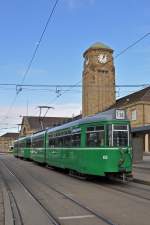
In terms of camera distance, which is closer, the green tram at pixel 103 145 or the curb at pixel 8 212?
the curb at pixel 8 212

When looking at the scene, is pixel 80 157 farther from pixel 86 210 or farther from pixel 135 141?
pixel 135 141

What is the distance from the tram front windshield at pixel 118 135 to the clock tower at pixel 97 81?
68.5 meters

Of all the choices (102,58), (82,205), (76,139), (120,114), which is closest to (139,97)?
(102,58)

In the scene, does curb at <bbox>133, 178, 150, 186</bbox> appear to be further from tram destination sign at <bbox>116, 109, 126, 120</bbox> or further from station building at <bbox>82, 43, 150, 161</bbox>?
station building at <bbox>82, 43, 150, 161</bbox>

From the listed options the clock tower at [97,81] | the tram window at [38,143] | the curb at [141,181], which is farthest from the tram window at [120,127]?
the clock tower at [97,81]

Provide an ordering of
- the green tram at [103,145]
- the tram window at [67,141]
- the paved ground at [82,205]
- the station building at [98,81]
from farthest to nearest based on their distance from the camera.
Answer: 1. the station building at [98,81]
2. the tram window at [67,141]
3. the green tram at [103,145]
4. the paved ground at [82,205]

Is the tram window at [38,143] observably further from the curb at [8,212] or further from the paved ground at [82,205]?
the curb at [8,212]

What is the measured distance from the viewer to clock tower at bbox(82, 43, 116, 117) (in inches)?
3546

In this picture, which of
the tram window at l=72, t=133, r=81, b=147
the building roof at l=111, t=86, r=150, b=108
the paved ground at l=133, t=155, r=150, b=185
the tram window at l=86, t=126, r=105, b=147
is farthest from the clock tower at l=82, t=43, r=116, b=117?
the tram window at l=86, t=126, r=105, b=147

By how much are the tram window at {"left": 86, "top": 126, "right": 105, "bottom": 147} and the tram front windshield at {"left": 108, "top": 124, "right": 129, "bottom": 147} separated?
406 millimetres

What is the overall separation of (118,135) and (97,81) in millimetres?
70470

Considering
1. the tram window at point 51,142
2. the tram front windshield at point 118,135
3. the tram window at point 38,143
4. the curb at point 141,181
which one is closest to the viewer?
the tram front windshield at point 118,135

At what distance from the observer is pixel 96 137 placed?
68.5 feet

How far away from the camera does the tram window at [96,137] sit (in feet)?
67.0
